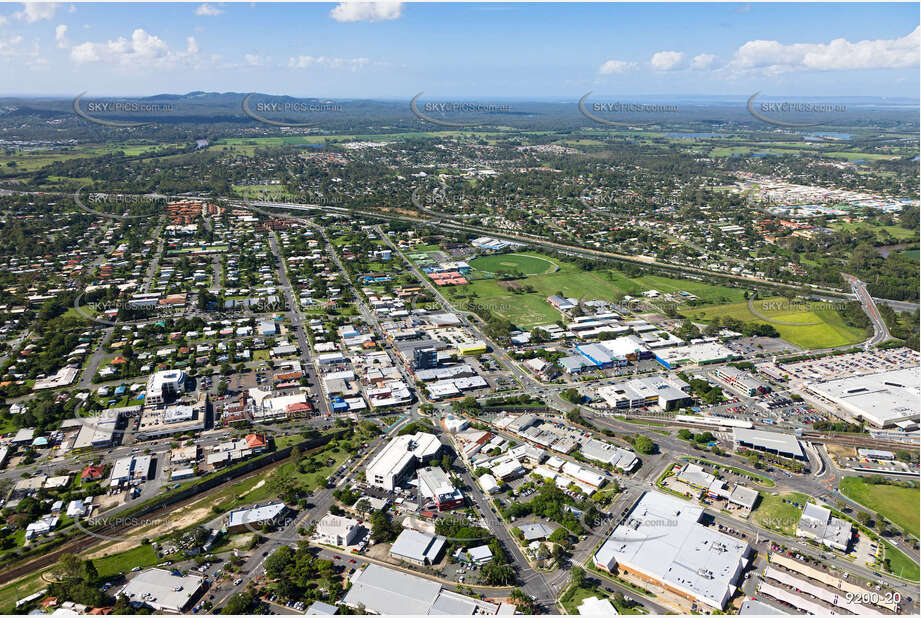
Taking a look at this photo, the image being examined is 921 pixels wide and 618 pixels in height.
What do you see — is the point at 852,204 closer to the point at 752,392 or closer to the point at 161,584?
the point at 752,392

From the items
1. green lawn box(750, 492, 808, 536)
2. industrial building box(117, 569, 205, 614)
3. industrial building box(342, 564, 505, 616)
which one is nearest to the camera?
industrial building box(342, 564, 505, 616)

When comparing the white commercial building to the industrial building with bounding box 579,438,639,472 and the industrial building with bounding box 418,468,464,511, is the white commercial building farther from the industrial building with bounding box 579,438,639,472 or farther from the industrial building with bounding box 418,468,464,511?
the industrial building with bounding box 579,438,639,472

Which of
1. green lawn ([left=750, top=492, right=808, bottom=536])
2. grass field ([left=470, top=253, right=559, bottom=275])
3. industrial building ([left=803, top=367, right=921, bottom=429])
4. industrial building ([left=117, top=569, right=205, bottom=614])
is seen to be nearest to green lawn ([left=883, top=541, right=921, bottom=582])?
green lawn ([left=750, top=492, right=808, bottom=536])

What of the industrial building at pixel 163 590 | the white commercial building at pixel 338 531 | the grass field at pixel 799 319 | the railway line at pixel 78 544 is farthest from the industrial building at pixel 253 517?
the grass field at pixel 799 319

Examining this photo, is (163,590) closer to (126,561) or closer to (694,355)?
(126,561)

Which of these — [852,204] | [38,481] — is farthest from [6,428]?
[852,204]

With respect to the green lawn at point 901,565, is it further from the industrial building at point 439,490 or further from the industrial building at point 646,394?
the industrial building at point 439,490
